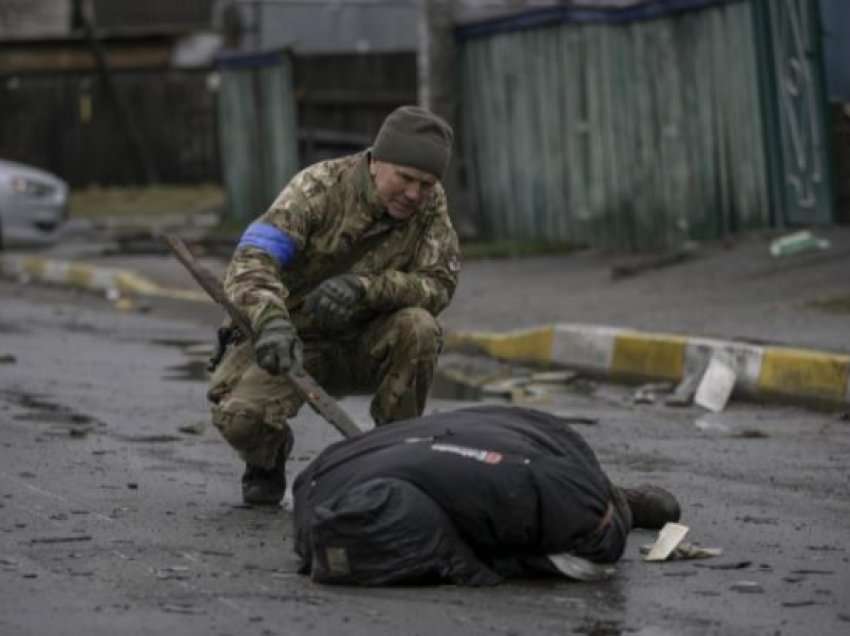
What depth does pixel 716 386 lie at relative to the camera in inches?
430

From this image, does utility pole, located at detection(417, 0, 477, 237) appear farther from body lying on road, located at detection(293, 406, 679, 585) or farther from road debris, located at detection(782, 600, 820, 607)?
road debris, located at detection(782, 600, 820, 607)

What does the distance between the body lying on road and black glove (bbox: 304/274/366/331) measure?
1.02m

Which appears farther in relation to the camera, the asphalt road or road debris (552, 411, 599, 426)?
road debris (552, 411, 599, 426)

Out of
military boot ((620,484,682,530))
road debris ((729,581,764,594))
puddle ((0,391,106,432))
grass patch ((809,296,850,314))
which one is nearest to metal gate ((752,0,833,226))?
grass patch ((809,296,850,314))

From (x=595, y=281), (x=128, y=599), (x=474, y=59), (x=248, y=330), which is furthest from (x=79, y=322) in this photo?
(x=128, y=599)

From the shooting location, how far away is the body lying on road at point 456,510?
582 centimetres

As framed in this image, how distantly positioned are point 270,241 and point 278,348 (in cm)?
52

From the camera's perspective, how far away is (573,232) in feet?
60.3

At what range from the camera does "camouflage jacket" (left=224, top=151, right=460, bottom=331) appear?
7258 mm

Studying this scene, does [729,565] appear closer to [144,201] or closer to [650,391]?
[650,391]

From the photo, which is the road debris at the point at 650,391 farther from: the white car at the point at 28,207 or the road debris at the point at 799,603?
the white car at the point at 28,207

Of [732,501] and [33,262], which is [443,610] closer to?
[732,501]

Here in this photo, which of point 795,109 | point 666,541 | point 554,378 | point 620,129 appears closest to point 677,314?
point 554,378

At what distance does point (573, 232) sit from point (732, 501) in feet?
36.0
